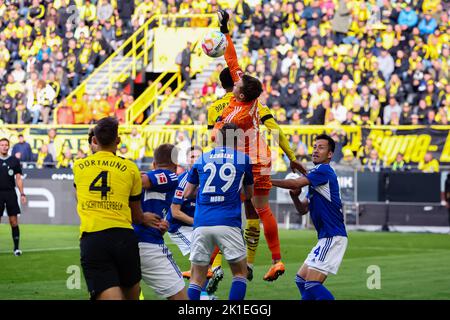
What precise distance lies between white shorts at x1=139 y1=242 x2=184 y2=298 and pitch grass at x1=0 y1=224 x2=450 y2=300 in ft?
10.8

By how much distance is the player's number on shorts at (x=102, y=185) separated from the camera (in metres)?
9.60

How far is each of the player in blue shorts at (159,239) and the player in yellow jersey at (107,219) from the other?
84 centimetres

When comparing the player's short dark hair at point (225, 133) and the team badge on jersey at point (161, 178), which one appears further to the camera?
the player's short dark hair at point (225, 133)

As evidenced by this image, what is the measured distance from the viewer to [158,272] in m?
10.7

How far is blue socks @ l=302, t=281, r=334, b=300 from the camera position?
11.3 metres

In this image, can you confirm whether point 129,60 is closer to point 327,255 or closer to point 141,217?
point 327,255

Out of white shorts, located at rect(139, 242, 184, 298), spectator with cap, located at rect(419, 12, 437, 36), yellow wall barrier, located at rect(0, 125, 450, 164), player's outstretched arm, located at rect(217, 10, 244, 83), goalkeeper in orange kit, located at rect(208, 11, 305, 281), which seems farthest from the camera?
spectator with cap, located at rect(419, 12, 437, 36)

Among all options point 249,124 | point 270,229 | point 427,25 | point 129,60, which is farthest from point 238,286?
point 129,60

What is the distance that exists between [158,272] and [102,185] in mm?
1510

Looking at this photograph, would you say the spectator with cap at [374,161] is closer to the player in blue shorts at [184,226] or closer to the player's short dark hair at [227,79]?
the player in blue shorts at [184,226]

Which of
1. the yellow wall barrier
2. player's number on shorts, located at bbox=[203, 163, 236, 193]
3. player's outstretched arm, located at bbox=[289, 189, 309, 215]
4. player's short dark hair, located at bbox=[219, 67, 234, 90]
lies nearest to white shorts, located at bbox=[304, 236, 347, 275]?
player's outstretched arm, located at bbox=[289, 189, 309, 215]

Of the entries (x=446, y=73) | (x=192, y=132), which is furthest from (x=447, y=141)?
(x=192, y=132)

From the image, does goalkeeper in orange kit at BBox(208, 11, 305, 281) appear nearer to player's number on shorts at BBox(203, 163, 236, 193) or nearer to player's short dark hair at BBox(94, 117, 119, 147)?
player's number on shorts at BBox(203, 163, 236, 193)

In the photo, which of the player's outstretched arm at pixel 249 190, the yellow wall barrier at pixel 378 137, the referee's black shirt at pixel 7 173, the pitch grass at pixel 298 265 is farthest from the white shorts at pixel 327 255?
the yellow wall barrier at pixel 378 137
